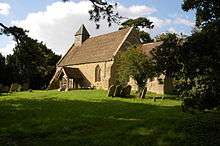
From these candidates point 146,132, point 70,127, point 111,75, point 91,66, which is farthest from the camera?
point 91,66

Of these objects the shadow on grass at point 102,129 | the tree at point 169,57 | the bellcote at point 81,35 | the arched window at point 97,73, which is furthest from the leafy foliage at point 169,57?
the bellcote at point 81,35

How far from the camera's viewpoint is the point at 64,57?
74562mm

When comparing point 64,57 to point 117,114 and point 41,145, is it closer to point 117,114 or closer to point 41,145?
point 117,114

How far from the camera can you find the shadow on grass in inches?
597

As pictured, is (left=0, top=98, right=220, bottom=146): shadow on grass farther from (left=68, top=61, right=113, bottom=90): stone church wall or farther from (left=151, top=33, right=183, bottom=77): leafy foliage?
(left=68, top=61, right=113, bottom=90): stone church wall

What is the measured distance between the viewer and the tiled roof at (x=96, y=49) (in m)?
61.7

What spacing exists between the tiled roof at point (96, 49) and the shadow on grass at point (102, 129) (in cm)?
3811

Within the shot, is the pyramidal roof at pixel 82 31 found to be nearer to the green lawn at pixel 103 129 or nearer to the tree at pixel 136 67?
the tree at pixel 136 67

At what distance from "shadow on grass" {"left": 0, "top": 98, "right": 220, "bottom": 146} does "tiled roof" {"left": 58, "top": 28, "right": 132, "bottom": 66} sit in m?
38.1

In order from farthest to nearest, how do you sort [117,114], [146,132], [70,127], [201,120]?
[117,114], [201,120], [70,127], [146,132]

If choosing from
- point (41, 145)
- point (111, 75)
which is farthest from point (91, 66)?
point (41, 145)

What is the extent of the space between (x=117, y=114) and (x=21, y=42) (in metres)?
7.80

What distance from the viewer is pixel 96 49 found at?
66.0 m

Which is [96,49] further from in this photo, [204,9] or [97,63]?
[204,9]
